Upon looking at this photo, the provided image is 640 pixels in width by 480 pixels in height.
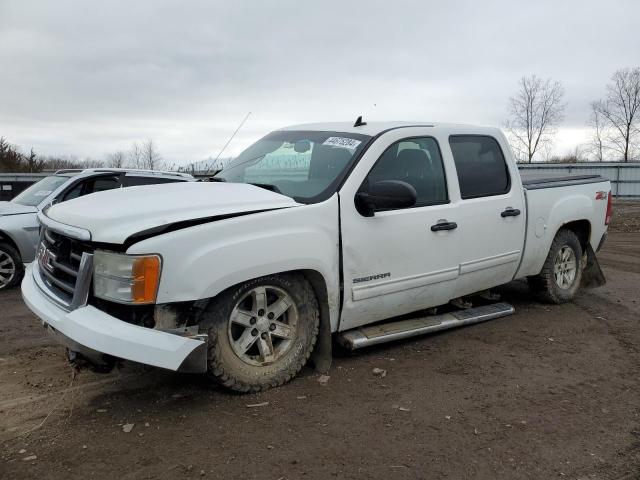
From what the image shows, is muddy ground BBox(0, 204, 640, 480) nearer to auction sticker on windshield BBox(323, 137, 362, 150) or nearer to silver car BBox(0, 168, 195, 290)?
auction sticker on windshield BBox(323, 137, 362, 150)

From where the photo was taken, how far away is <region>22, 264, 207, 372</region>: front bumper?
10.2 ft

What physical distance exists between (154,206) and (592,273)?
5.32 metres

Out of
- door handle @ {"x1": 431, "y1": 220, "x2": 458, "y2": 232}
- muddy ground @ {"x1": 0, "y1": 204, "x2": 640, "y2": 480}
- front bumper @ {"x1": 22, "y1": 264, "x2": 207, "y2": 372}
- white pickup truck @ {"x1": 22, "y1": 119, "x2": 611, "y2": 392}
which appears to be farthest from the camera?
door handle @ {"x1": 431, "y1": 220, "x2": 458, "y2": 232}

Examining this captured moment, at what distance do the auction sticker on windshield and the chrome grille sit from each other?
2.04 m

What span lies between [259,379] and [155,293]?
0.96m

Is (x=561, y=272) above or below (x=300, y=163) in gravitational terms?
below

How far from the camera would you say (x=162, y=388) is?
3859 millimetres

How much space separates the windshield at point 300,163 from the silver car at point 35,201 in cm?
260

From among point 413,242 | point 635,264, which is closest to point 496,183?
point 413,242

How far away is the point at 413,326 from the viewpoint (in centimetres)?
473

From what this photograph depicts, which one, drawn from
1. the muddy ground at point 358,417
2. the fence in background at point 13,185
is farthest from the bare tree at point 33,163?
the muddy ground at point 358,417

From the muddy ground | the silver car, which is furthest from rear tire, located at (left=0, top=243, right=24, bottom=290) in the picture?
the muddy ground

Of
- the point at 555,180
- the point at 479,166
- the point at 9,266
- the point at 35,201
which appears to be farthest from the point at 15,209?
the point at 555,180

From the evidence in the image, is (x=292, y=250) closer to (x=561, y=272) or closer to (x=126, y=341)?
(x=126, y=341)
